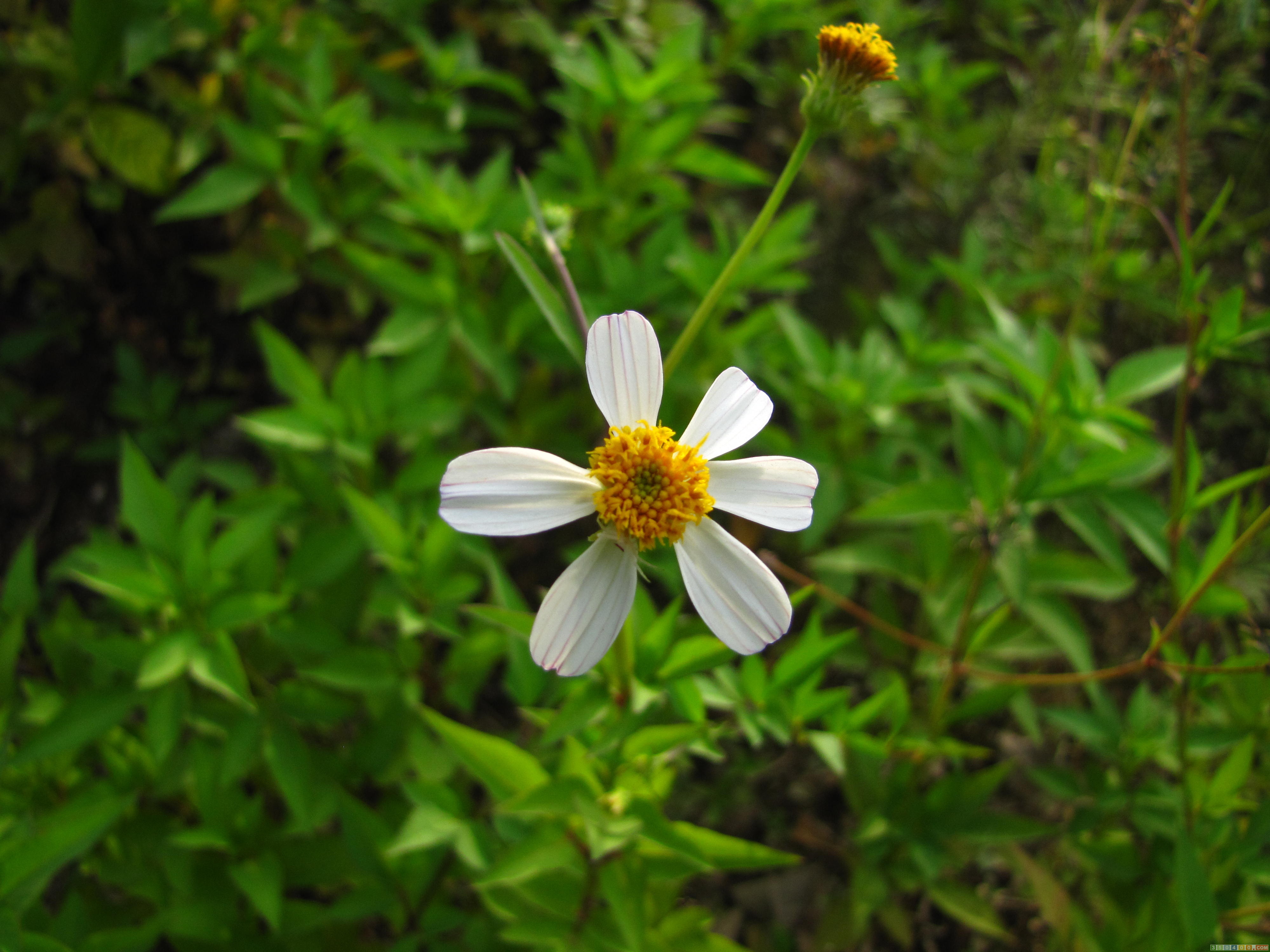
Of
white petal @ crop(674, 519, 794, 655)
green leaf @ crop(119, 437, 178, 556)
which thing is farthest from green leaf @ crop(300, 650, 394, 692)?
white petal @ crop(674, 519, 794, 655)

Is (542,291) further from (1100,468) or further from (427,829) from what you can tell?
(1100,468)

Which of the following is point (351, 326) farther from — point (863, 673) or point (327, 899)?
point (863, 673)

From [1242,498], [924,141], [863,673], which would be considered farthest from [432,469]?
[1242,498]

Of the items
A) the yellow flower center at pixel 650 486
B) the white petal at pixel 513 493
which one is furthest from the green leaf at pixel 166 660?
the yellow flower center at pixel 650 486

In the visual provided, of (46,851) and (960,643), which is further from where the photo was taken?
(960,643)

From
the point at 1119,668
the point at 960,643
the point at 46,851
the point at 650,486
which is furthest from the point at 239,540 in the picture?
the point at 1119,668

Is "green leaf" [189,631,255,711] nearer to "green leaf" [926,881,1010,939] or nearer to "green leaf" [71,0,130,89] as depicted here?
"green leaf" [926,881,1010,939]

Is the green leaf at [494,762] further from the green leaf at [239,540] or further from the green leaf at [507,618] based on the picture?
the green leaf at [239,540]
